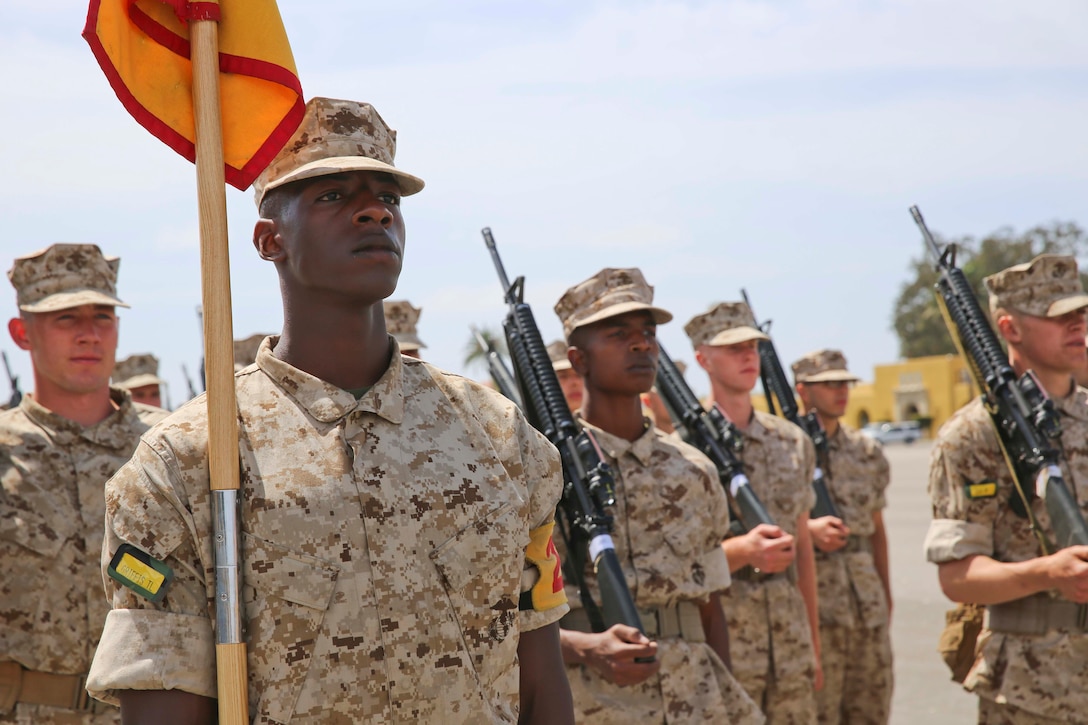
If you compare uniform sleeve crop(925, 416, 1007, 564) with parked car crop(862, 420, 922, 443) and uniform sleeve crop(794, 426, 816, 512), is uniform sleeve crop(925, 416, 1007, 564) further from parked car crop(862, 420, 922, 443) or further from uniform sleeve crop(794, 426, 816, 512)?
parked car crop(862, 420, 922, 443)

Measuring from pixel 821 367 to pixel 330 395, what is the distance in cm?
722

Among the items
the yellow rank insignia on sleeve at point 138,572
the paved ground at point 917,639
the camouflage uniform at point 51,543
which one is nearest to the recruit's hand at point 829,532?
the paved ground at point 917,639

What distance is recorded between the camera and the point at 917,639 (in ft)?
35.4

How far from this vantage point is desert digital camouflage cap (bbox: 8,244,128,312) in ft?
15.3

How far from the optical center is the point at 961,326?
545 centimetres

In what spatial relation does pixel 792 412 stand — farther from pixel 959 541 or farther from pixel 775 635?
pixel 959 541

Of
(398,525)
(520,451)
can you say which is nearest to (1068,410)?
(520,451)

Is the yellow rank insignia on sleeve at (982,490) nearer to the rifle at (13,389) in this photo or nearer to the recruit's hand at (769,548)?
the recruit's hand at (769,548)

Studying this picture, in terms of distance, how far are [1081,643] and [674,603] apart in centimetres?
156

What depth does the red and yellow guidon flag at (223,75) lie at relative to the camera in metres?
2.41

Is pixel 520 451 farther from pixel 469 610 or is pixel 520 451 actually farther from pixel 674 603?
pixel 674 603

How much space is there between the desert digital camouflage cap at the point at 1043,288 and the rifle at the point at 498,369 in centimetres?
225

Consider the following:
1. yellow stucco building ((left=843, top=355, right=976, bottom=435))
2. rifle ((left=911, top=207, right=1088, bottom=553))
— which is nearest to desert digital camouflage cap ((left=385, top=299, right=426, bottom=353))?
rifle ((left=911, top=207, right=1088, bottom=553))

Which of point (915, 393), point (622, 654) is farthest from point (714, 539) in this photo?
point (915, 393)
